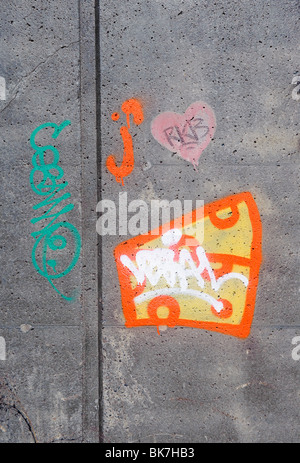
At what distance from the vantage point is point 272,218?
247cm

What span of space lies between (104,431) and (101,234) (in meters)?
1.49

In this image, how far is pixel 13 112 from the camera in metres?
2.46

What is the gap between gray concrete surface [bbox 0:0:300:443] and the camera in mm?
2408

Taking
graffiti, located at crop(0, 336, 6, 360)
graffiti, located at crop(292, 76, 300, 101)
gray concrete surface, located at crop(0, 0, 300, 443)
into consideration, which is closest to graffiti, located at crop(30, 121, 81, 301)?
gray concrete surface, located at crop(0, 0, 300, 443)

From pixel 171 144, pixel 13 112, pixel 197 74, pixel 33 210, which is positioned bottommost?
pixel 33 210

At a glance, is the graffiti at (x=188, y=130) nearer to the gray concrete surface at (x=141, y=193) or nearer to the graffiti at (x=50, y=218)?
the gray concrete surface at (x=141, y=193)

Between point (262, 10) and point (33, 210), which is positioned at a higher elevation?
point (262, 10)

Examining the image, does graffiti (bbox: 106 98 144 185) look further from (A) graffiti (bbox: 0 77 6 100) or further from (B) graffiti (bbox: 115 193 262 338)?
(A) graffiti (bbox: 0 77 6 100)

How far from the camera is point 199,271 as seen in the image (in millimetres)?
2500

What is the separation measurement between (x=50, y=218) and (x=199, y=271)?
116cm

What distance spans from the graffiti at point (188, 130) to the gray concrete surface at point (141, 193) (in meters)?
0.05

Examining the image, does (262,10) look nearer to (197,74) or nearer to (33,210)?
(197,74)
